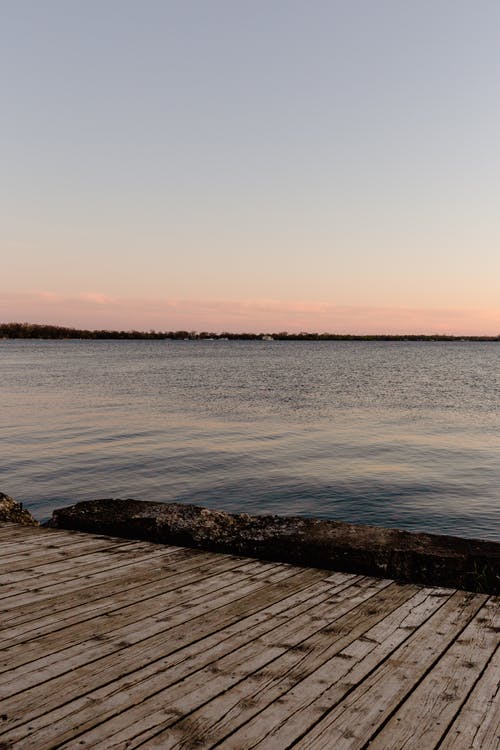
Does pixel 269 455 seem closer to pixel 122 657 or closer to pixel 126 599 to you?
pixel 126 599

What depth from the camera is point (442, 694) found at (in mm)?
3127

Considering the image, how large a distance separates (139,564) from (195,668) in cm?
199

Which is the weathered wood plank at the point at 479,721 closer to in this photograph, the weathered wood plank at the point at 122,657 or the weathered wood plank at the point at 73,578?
the weathered wood plank at the point at 122,657

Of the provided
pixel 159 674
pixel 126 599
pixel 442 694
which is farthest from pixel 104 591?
pixel 442 694

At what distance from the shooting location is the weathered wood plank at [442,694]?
2748 millimetres

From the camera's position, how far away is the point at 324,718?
2883mm

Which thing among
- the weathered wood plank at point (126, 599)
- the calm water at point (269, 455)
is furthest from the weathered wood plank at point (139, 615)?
the calm water at point (269, 455)

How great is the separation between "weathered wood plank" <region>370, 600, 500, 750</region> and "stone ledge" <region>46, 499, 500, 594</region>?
79 centimetres

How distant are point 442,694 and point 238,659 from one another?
3.55 feet

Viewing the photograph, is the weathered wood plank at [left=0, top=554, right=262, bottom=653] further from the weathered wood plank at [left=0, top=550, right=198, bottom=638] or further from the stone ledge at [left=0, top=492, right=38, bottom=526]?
the stone ledge at [left=0, top=492, right=38, bottom=526]

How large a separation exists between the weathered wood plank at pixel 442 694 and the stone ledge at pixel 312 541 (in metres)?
→ 0.79

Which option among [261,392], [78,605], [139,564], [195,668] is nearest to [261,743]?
[195,668]

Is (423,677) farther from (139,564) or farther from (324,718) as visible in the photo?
(139,564)

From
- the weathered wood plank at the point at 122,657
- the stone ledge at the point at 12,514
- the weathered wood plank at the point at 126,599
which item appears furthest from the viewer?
the stone ledge at the point at 12,514
